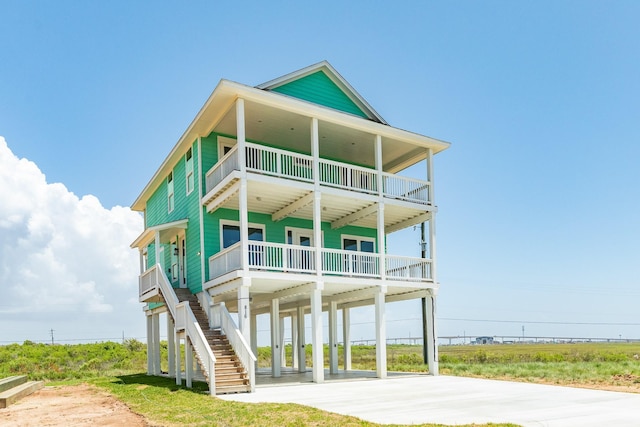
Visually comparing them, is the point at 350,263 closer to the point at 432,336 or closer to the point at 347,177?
the point at 347,177

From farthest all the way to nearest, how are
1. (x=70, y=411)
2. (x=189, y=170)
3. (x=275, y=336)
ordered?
1. (x=189, y=170)
2. (x=275, y=336)
3. (x=70, y=411)

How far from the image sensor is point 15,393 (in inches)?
697

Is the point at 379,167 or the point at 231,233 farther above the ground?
the point at 379,167

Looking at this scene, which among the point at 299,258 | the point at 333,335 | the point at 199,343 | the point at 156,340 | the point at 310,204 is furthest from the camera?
the point at 156,340

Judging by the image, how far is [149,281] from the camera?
23.4 meters

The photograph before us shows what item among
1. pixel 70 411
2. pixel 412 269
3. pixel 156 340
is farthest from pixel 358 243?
pixel 70 411

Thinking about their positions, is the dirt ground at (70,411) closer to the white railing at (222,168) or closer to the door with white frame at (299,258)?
the door with white frame at (299,258)

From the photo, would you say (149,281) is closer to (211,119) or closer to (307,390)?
(211,119)

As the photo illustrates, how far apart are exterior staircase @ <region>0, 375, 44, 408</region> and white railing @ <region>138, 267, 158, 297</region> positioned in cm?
520

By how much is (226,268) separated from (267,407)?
23.5ft

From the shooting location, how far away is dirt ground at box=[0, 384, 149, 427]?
12.4 meters

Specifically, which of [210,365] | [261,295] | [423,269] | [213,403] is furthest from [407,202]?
[213,403]

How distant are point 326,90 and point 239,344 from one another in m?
10.6

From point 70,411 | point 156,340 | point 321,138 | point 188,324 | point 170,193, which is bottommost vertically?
point 70,411
